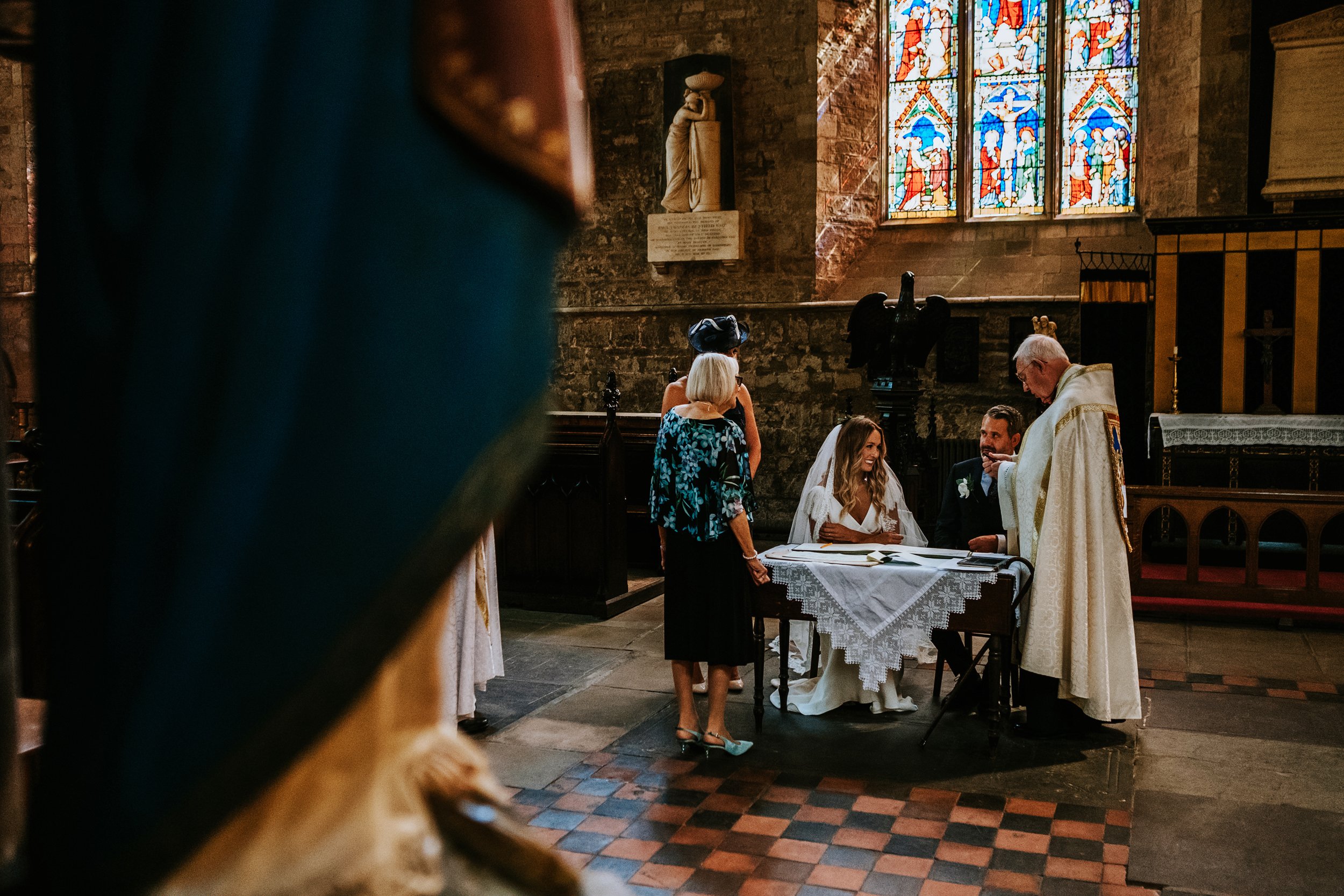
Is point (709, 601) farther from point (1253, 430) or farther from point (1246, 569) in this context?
point (1253, 430)

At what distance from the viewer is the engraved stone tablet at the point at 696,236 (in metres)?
13.0

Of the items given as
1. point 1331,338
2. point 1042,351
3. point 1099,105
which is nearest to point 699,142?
point 1099,105

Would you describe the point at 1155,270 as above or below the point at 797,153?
below

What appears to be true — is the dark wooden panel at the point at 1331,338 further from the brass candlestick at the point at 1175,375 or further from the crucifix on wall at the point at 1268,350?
the brass candlestick at the point at 1175,375

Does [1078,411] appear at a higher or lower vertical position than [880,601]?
higher

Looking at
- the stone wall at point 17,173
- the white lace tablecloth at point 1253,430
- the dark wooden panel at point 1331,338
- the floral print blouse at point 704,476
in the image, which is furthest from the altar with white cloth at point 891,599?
the stone wall at point 17,173

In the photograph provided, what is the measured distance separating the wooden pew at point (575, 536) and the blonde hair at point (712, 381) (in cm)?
259

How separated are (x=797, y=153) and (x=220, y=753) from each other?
12.9 meters

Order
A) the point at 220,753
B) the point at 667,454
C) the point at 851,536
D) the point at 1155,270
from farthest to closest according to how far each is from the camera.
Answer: the point at 1155,270 < the point at 851,536 < the point at 667,454 < the point at 220,753

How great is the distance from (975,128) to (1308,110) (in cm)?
359

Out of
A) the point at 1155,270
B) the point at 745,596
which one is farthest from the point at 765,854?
the point at 1155,270

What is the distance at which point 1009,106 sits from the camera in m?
13.2

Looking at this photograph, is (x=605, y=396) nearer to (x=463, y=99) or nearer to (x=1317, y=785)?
(x=1317, y=785)

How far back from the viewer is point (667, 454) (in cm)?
443
